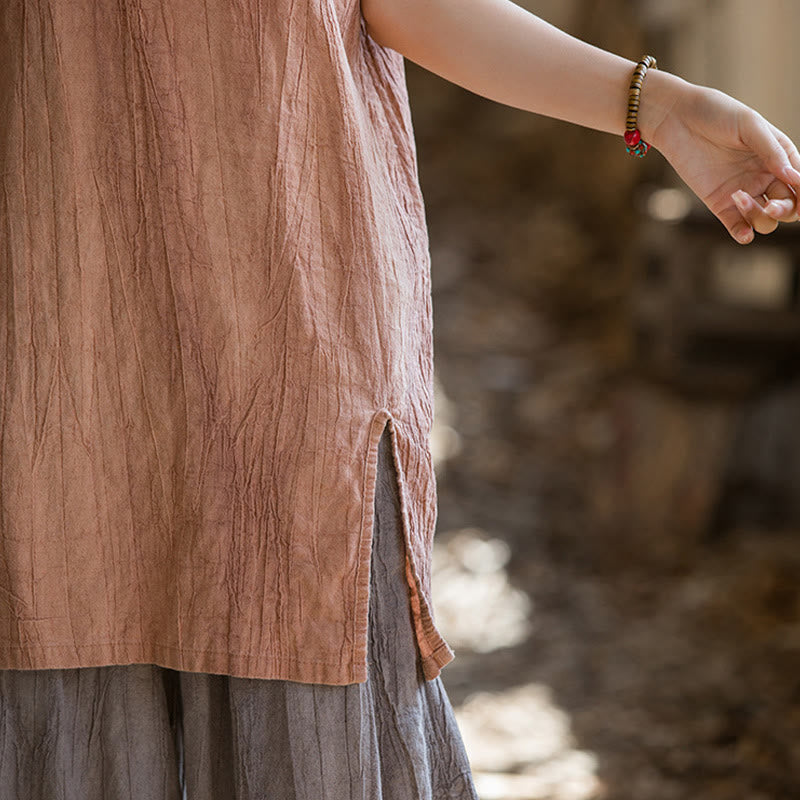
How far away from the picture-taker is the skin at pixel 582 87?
2.21 feet

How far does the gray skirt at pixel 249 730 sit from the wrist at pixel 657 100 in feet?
0.86

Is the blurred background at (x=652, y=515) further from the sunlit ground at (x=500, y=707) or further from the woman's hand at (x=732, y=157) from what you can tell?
the woman's hand at (x=732, y=157)

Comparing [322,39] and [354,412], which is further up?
[322,39]

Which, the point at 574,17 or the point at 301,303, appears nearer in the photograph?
the point at 301,303

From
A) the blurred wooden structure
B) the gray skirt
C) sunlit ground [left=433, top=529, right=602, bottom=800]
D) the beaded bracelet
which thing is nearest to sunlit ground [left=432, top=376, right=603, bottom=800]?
sunlit ground [left=433, top=529, right=602, bottom=800]

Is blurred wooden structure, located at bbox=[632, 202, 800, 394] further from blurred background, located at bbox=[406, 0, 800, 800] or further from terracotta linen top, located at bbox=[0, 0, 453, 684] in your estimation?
terracotta linen top, located at bbox=[0, 0, 453, 684]

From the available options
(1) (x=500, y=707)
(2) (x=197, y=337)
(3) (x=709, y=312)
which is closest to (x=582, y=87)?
(2) (x=197, y=337)

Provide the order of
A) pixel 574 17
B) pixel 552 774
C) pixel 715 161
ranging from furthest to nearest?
pixel 574 17
pixel 552 774
pixel 715 161

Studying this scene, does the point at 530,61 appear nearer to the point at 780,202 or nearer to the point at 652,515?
the point at 780,202

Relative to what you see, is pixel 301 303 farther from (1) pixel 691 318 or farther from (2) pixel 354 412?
(1) pixel 691 318

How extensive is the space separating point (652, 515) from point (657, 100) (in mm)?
2275

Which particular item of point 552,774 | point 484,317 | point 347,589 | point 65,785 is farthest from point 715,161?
point 484,317

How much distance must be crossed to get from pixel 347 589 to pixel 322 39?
340 mm

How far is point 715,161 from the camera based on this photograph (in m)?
0.69
